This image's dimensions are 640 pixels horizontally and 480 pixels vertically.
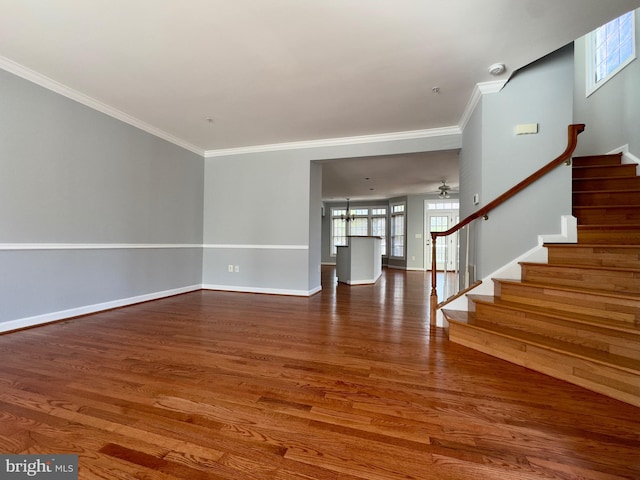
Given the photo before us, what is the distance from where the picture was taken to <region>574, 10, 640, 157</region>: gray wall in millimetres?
2965

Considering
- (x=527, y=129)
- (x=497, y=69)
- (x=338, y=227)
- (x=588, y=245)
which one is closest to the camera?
(x=588, y=245)

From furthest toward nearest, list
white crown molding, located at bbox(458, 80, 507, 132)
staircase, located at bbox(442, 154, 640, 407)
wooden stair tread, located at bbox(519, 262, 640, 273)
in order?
1. white crown molding, located at bbox(458, 80, 507, 132)
2. wooden stair tread, located at bbox(519, 262, 640, 273)
3. staircase, located at bbox(442, 154, 640, 407)

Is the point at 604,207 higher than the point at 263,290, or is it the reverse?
the point at 604,207

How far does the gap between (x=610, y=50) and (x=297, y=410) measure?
5.58 m

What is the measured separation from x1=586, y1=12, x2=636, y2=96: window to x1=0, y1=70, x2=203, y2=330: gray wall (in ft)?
20.4

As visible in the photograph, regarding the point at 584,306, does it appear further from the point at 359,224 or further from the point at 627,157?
the point at 359,224

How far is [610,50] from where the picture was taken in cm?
342

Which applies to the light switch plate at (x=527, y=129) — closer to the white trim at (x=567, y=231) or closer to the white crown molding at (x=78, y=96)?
the white trim at (x=567, y=231)

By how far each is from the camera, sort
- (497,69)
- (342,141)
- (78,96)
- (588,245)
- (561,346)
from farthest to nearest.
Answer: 1. (342,141)
2. (78,96)
3. (497,69)
4. (588,245)
5. (561,346)

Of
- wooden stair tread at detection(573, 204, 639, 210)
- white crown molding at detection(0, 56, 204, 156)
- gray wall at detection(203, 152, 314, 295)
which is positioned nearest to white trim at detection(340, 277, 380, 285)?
gray wall at detection(203, 152, 314, 295)

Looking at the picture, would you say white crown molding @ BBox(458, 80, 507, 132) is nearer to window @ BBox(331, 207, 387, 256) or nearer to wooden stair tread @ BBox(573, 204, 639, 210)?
wooden stair tread @ BBox(573, 204, 639, 210)

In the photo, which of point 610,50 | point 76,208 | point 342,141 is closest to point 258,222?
point 342,141

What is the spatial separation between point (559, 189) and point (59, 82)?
17.5 feet

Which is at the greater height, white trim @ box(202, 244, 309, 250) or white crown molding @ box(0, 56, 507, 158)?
white crown molding @ box(0, 56, 507, 158)
